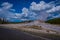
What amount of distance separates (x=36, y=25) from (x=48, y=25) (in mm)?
4715

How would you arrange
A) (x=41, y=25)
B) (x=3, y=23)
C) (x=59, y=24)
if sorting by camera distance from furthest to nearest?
(x=3, y=23)
(x=41, y=25)
(x=59, y=24)

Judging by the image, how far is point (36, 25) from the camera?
4106cm

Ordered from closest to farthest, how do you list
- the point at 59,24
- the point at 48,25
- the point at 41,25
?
the point at 59,24 < the point at 48,25 < the point at 41,25

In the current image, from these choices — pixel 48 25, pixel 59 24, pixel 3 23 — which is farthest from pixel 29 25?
pixel 3 23

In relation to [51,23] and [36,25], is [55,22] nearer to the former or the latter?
[51,23]

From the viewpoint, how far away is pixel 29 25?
139 feet

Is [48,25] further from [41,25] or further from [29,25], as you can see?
[29,25]

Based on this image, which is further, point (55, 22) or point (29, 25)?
point (29, 25)

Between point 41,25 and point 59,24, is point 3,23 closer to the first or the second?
point 41,25

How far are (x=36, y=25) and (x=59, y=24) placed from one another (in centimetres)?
818

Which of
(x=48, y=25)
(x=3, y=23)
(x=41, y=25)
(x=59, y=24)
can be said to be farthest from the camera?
(x=3, y=23)

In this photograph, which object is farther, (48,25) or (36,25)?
(36,25)

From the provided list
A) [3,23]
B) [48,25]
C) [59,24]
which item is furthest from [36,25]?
[3,23]

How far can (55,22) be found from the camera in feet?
120
